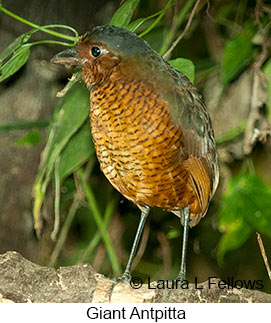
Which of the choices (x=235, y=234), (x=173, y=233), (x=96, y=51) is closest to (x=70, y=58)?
(x=96, y=51)

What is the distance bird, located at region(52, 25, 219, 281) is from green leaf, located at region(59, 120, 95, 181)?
1.29 feet

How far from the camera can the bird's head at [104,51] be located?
6.86ft

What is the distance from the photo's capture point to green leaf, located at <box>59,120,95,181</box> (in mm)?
2627

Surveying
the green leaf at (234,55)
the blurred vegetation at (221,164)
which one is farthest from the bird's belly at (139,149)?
the green leaf at (234,55)

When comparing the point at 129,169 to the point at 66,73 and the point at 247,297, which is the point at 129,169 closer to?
the point at 247,297

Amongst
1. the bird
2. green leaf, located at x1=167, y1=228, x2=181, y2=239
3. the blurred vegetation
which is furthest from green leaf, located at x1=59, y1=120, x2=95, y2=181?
green leaf, located at x1=167, y1=228, x2=181, y2=239

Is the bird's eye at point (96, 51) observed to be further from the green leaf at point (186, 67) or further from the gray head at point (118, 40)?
the green leaf at point (186, 67)

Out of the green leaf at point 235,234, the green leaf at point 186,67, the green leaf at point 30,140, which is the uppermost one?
the green leaf at point 186,67

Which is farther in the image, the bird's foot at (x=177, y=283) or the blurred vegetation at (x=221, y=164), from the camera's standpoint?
the blurred vegetation at (x=221, y=164)

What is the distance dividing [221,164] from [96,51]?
1493mm

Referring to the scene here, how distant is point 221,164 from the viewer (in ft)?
11.4

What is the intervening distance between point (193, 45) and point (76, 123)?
53.1 inches

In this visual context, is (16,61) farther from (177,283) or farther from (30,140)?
(177,283)

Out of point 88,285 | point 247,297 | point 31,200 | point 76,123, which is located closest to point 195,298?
point 247,297
